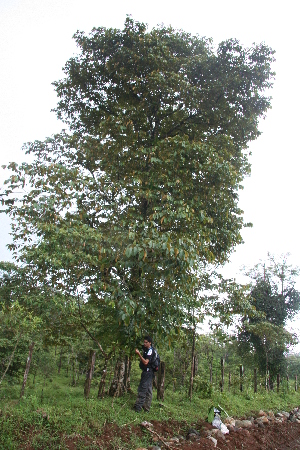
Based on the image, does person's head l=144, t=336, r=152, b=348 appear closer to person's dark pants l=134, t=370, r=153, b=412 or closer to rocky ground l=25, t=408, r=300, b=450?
person's dark pants l=134, t=370, r=153, b=412

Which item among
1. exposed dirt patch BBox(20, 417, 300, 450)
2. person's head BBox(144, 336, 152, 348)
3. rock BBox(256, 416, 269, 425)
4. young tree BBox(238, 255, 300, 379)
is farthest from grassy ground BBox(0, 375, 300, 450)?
young tree BBox(238, 255, 300, 379)

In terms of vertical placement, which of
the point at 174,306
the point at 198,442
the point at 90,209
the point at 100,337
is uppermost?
the point at 90,209

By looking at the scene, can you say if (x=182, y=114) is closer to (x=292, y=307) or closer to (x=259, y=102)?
(x=259, y=102)

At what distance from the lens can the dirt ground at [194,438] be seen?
455 centimetres

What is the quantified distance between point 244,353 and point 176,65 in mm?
19342

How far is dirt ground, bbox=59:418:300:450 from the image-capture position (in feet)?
14.9

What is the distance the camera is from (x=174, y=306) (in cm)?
590

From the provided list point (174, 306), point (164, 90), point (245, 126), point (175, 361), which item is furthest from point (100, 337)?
point (175, 361)

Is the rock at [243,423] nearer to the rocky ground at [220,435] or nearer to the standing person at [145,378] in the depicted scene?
the rocky ground at [220,435]

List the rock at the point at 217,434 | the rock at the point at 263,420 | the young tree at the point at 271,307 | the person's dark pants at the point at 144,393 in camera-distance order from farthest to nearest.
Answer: the young tree at the point at 271,307, the rock at the point at 263,420, the person's dark pants at the point at 144,393, the rock at the point at 217,434

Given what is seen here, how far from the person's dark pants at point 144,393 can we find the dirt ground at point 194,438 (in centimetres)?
65

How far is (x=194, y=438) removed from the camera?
5.59m

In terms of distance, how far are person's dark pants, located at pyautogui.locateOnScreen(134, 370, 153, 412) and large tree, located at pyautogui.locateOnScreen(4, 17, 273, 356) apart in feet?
3.55

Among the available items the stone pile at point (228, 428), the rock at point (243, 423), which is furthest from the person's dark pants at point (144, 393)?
the rock at point (243, 423)
